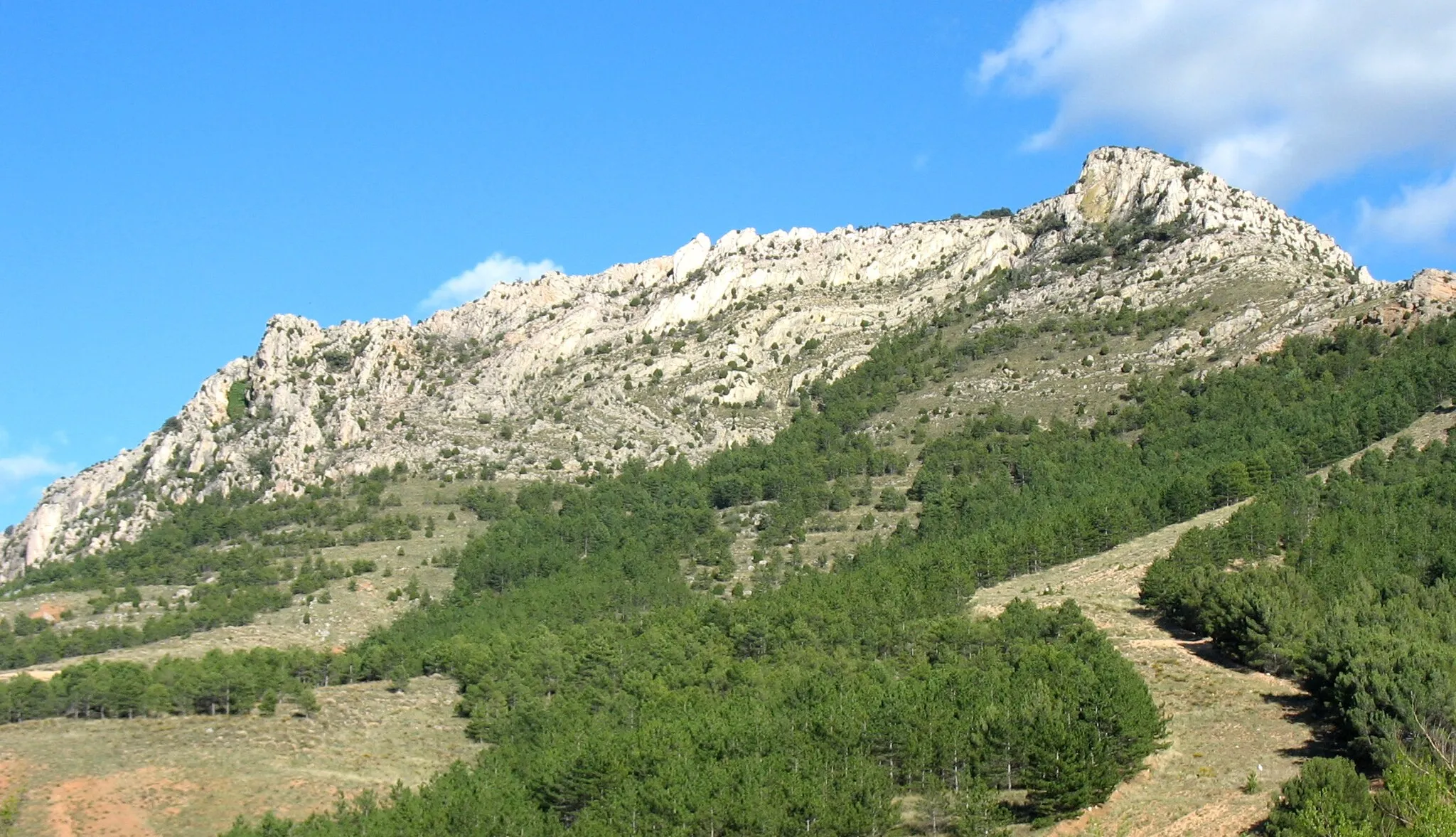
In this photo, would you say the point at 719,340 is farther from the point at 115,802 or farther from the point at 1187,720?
the point at 115,802

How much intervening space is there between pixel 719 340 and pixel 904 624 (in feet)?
244

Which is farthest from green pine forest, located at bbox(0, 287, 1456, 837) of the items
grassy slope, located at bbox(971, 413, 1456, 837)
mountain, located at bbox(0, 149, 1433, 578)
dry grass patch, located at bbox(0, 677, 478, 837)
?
mountain, located at bbox(0, 149, 1433, 578)

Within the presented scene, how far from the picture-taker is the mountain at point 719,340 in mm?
130250

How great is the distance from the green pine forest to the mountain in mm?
4923

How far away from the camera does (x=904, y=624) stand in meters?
78.1

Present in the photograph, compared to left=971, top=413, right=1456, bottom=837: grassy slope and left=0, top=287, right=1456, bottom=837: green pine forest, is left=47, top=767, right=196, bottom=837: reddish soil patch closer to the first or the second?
left=0, top=287, right=1456, bottom=837: green pine forest

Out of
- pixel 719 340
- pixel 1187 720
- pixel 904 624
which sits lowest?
pixel 1187 720

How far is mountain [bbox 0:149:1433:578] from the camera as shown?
13025cm

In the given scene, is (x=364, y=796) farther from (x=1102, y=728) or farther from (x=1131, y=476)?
(x=1131, y=476)

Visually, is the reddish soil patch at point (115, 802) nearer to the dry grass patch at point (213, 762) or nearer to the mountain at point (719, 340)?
the dry grass patch at point (213, 762)

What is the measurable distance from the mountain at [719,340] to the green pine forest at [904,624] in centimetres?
492

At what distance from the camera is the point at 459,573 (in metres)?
108

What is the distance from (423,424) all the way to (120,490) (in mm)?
31429

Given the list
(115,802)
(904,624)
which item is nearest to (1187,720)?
(904,624)
